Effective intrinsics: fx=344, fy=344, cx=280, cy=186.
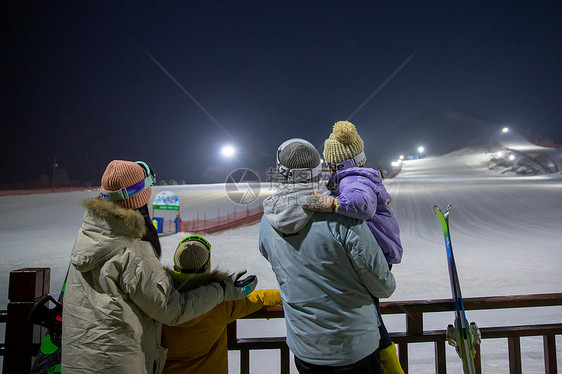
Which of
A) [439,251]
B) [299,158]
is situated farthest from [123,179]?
[439,251]

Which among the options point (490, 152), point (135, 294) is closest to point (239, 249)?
point (135, 294)

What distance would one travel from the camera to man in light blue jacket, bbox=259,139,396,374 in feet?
4.78

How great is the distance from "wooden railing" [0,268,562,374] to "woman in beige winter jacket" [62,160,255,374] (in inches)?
26.1

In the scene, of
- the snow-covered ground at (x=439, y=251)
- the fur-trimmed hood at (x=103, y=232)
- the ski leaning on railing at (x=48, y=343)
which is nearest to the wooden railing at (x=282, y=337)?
the ski leaning on railing at (x=48, y=343)

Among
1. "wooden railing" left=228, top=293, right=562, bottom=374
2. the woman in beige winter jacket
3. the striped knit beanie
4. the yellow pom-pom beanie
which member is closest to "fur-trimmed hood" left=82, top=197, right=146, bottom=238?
the woman in beige winter jacket

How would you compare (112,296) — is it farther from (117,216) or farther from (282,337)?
(282,337)

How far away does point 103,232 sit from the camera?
1.53 metres

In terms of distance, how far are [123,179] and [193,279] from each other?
2.05 ft

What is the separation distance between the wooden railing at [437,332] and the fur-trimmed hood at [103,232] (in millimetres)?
949

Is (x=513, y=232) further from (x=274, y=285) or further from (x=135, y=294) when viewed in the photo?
(x=135, y=294)

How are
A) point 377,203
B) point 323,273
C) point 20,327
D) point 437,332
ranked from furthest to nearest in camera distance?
point 437,332 < point 20,327 < point 377,203 < point 323,273

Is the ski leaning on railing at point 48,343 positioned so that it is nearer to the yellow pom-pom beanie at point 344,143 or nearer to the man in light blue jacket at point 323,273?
the man in light blue jacket at point 323,273

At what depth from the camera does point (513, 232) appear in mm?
11852

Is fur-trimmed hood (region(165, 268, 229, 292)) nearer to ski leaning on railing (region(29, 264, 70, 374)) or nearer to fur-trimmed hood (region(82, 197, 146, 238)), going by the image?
fur-trimmed hood (region(82, 197, 146, 238))
